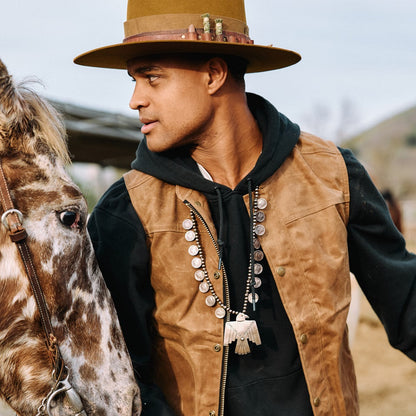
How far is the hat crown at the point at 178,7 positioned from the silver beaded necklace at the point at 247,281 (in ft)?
2.18

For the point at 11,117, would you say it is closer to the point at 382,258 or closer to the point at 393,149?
the point at 382,258

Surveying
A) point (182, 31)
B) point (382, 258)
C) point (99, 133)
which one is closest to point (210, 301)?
point (382, 258)

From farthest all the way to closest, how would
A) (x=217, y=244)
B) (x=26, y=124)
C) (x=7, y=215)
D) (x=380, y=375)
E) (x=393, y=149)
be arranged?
1. (x=393, y=149)
2. (x=380, y=375)
3. (x=217, y=244)
4. (x=26, y=124)
5. (x=7, y=215)

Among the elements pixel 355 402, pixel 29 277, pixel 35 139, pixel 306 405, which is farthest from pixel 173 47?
pixel 355 402

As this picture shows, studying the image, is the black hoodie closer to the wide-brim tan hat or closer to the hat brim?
the hat brim

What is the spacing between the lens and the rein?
1.73m

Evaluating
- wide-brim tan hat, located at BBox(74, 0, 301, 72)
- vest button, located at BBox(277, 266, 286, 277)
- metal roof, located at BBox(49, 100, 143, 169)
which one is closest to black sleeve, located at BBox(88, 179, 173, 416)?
vest button, located at BBox(277, 266, 286, 277)

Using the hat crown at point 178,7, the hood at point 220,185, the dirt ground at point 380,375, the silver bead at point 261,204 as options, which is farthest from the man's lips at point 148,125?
the dirt ground at point 380,375

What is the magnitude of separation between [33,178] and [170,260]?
58cm

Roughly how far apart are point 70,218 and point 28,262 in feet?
0.59

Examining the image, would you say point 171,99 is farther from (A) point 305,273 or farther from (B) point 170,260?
(A) point 305,273

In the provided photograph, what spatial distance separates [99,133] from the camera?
25.1ft

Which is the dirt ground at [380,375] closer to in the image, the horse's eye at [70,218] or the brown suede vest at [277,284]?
the brown suede vest at [277,284]

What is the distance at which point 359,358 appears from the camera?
682 cm
